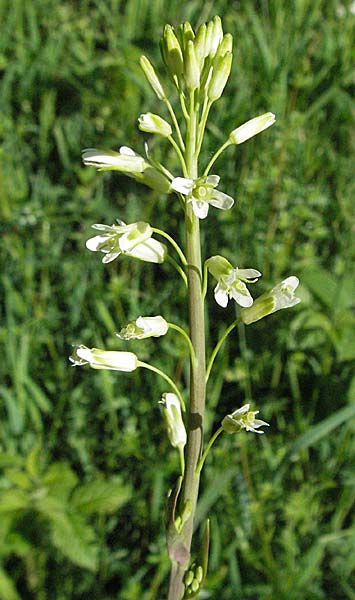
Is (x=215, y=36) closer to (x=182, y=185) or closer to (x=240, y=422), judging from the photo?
(x=182, y=185)

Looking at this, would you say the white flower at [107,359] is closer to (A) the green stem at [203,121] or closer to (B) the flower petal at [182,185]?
(B) the flower petal at [182,185]

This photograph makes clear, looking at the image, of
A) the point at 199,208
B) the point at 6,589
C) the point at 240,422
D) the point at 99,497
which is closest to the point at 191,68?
the point at 199,208

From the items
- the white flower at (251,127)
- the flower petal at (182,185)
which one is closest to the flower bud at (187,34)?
the white flower at (251,127)

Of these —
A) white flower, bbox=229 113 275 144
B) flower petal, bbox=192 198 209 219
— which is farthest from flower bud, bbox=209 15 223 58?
flower petal, bbox=192 198 209 219

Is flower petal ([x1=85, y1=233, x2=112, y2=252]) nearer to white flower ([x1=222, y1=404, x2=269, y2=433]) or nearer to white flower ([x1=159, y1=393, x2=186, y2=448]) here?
white flower ([x1=159, y1=393, x2=186, y2=448])

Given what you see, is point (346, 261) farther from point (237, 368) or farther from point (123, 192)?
point (123, 192)

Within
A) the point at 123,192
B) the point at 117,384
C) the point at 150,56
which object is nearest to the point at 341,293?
the point at 117,384
